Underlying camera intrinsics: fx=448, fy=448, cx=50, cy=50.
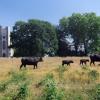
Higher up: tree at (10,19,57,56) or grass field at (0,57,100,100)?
tree at (10,19,57,56)

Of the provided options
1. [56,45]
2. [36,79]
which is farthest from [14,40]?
[36,79]

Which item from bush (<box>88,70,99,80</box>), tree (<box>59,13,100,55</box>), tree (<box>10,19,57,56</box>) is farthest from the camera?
tree (<box>59,13,100,55</box>)

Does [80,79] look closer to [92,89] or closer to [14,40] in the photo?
[92,89]

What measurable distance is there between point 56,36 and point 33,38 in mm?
7518

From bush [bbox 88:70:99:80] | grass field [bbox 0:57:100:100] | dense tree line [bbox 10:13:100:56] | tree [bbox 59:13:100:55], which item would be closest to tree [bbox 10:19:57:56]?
dense tree line [bbox 10:13:100:56]

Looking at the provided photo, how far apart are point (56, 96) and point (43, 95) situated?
1590 mm

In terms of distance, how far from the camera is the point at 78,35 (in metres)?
116

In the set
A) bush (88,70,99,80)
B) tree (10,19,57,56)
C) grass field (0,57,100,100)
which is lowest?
grass field (0,57,100,100)

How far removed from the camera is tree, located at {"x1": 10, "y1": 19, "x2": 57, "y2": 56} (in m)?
107

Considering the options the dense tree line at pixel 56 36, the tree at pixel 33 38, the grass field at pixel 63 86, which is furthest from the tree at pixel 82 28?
the grass field at pixel 63 86

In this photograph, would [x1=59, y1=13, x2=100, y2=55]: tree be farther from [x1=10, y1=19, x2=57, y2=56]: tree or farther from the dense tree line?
[x1=10, y1=19, x2=57, y2=56]: tree

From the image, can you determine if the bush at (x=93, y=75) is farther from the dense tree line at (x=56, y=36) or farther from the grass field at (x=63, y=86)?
the dense tree line at (x=56, y=36)

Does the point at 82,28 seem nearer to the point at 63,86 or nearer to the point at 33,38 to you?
the point at 33,38

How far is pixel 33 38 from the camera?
110438 millimetres
